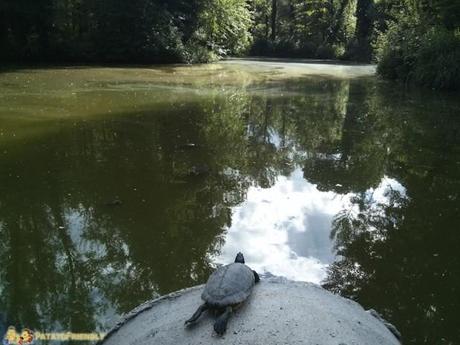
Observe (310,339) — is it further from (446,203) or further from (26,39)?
(26,39)

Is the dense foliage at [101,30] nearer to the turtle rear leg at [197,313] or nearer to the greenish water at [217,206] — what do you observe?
the greenish water at [217,206]

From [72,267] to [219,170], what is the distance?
3.07m

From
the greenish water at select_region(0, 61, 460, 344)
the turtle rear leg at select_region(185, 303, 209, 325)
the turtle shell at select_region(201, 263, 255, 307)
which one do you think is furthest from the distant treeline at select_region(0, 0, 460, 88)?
the turtle rear leg at select_region(185, 303, 209, 325)

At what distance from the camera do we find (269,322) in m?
2.09

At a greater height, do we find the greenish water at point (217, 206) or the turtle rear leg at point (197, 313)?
the turtle rear leg at point (197, 313)

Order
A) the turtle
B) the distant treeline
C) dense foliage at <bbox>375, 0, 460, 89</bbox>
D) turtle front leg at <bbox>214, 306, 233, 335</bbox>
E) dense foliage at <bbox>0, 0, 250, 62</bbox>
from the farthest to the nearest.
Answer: dense foliage at <bbox>0, 0, 250, 62</bbox> < the distant treeline < dense foliage at <bbox>375, 0, 460, 89</bbox> < the turtle < turtle front leg at <bbox>214, 306, 233, 335</bbox>

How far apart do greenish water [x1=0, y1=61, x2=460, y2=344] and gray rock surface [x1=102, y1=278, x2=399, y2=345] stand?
96 cm

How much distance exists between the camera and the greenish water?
12.8ft

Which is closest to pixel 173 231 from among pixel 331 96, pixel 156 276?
pixel 156 276

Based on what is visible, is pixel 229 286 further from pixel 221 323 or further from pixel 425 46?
pixel 425 46

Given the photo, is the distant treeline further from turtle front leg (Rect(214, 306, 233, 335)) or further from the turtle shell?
turtle front leg (Rect(214, 306, 233, 335))

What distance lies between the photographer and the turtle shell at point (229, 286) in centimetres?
217

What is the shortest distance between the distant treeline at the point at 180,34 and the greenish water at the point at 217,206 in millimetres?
6153

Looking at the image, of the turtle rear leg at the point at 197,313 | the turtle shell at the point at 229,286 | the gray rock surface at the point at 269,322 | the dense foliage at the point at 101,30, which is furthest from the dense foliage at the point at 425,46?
the turtle rear leg at the point at 197,313
